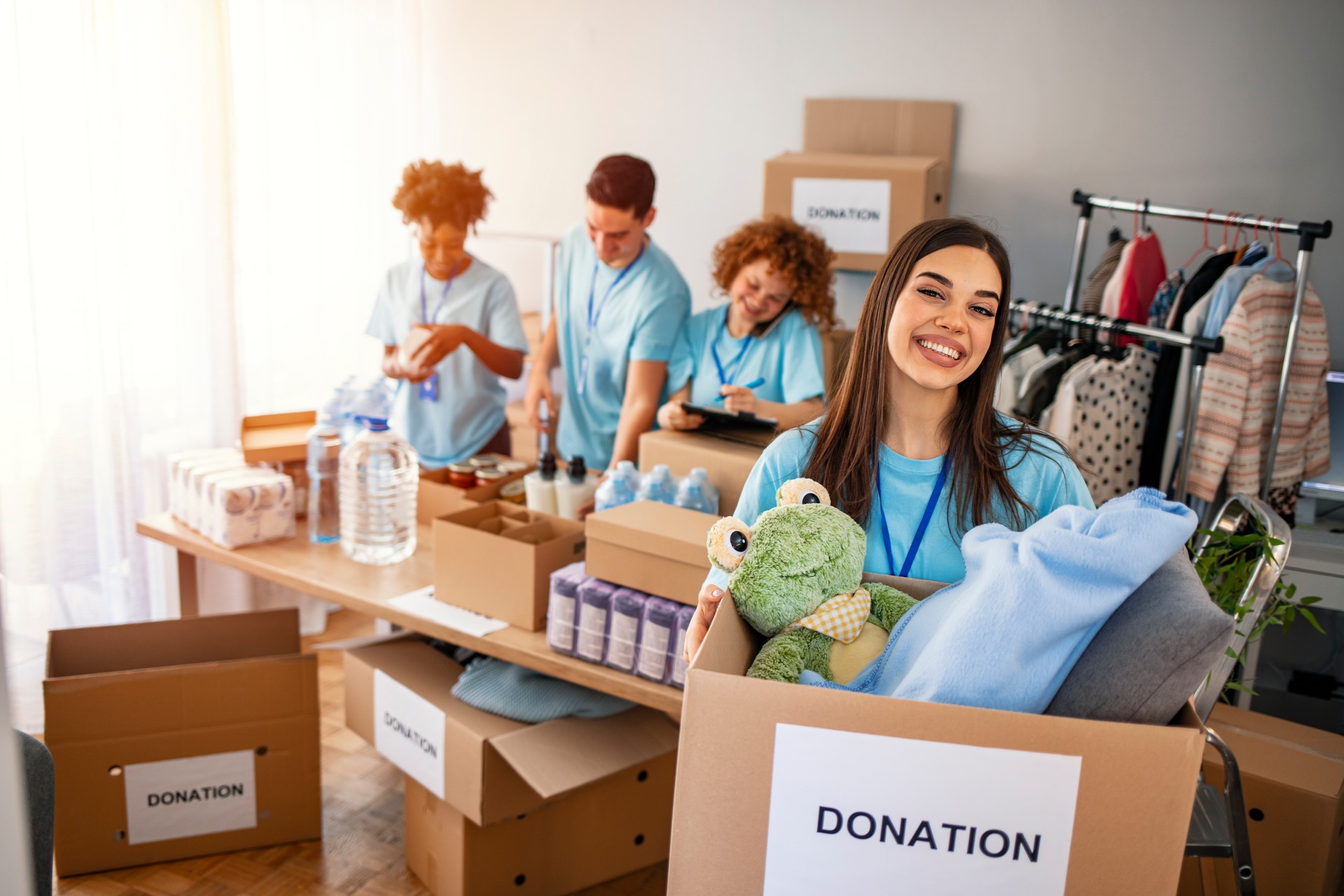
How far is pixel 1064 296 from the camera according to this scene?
3.24m

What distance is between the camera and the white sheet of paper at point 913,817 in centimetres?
81

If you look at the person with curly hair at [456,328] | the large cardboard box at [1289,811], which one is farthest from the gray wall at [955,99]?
the large cardboard box at [1289,811]

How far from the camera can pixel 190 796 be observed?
2.26 metres

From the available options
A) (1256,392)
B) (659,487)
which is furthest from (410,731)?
(1256,392)

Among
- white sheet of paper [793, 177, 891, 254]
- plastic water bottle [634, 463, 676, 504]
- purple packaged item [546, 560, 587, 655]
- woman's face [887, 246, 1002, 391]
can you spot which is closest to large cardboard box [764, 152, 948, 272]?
white sheet of paper [793, 177, 891, 254]

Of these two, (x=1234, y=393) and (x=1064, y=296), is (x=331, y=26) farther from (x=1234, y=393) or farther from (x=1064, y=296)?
(x=1234, y=393)

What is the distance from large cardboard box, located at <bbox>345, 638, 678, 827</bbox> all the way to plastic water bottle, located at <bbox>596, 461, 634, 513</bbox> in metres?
0.45

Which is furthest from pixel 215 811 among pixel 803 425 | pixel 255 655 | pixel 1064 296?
pixel 1064 296

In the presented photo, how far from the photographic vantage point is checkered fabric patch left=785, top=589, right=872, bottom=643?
1112 mm

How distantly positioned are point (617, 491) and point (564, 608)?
0.95 feet

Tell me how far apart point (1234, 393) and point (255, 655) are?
2.37 m

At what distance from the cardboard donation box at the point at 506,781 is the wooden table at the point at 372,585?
0.52 feet

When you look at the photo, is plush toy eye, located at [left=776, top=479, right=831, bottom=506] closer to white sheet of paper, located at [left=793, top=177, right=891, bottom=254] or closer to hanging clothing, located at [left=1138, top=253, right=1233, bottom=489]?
hanging clothing, located at [left=1138, top=253, right=1233, bottom=489]

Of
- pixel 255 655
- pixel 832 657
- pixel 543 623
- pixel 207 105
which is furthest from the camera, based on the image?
pixel 207 105
